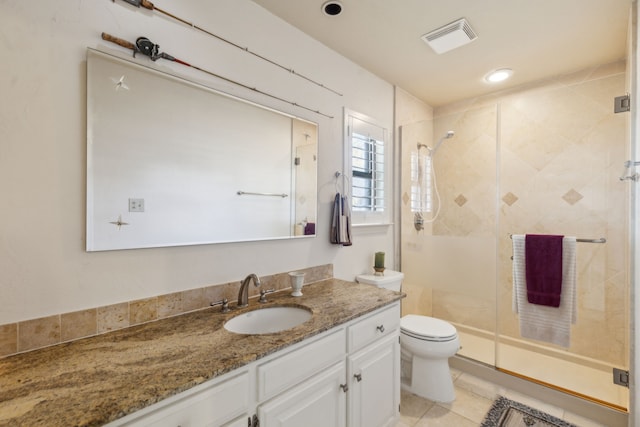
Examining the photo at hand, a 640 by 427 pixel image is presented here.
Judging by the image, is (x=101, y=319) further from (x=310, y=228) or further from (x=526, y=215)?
(x=526, y=215)

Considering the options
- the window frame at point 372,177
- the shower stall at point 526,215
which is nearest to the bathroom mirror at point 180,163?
the window frame at point 372,177

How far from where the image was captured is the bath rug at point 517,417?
184cm

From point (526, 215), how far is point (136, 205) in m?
3.01

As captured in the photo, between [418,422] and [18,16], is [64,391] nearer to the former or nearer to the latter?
[18,16]

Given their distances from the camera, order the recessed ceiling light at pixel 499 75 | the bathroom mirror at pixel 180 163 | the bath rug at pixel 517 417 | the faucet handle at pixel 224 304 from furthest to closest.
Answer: the recessed ceiling light at pixel 499 75
the bath rug at pixel 517 417
the faucet handle at pixel 224 304
the bathroom mirror at pixel 180 163

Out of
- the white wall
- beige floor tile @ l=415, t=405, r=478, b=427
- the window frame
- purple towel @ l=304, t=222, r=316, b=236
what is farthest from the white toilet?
the white wall

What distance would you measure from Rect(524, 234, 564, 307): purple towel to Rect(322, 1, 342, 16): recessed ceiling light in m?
2.05

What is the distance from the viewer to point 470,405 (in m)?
2.03

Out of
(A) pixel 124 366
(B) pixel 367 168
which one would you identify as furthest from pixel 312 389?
(B) pixel 367 168

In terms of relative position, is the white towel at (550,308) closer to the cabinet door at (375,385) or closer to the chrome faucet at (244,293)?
the cabinet door at (375,385)

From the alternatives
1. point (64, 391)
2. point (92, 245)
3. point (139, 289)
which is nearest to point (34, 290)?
point (92, 245)

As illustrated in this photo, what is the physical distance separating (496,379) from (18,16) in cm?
338

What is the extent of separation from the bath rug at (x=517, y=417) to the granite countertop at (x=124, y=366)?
1.39m

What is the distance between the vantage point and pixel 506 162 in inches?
108
